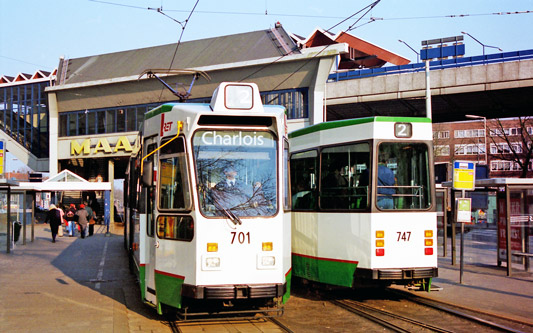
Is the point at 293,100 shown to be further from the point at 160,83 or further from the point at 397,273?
the point at 397,273

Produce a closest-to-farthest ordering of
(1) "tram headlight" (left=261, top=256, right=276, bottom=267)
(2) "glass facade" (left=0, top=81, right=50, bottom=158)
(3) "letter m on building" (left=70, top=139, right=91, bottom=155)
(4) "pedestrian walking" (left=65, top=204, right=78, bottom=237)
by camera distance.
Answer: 1. (1) "tram headlight" (left=261, top=256, right=276, bottom=267)
2. (4) "pedestrian walking" (left=65, top=204, right=78, bottom=237)
3. (3) "letter m on building" (left=70, top=139, right=91, bottom=155)
4. (2) "glass facade" (left=0, top=81, right=50, bottom=158)

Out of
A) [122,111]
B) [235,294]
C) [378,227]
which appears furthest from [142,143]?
[122,111]

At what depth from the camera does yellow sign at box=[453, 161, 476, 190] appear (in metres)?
12.8

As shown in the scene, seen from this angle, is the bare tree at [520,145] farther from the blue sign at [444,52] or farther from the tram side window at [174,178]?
the tram side window at [174,178]

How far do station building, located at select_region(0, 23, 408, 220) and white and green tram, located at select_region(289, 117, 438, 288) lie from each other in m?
24.3

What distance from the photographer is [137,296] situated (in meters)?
11.7

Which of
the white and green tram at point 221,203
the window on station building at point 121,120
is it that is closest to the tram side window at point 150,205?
the white and green tram at point 221,203

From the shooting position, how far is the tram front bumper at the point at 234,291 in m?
7.95

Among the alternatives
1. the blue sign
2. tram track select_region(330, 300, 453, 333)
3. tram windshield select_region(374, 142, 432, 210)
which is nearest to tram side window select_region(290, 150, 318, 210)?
tram windshield select_region(374, 142, 432, 210)

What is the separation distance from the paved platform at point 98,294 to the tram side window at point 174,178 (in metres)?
1.82

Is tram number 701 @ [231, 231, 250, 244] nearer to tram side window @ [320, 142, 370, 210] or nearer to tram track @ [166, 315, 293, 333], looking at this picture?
tram track @ [166, 315, 293, 333]

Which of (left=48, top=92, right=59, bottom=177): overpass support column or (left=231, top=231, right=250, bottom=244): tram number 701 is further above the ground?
(left=48, top=92, right=59, bottom=177): overpass support column

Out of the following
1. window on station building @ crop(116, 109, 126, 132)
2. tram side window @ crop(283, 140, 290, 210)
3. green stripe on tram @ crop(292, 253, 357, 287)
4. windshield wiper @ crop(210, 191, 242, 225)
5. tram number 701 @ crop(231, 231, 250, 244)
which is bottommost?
green stripe on tram @ crop(292, 253, 357, 287)

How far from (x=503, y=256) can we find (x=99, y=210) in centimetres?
3836
